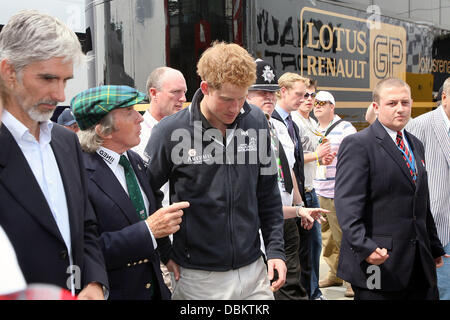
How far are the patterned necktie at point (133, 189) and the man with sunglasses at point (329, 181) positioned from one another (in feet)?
12.3

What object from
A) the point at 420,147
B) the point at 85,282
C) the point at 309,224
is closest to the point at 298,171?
the point at 309,224

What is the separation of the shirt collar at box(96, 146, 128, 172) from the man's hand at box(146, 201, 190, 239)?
0.30 metres

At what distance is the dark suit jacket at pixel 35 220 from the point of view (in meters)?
1.68

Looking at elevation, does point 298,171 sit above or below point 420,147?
below

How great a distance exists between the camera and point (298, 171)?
14.9 feet

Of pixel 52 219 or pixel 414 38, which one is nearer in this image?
pixel 52 219

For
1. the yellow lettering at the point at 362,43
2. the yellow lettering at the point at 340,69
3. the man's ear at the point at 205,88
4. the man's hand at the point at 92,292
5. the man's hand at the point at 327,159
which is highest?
the yellow lettering at the point at 362,43

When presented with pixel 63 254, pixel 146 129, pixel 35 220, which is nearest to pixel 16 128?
pixel 35 220

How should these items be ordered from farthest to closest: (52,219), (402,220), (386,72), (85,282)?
(386,72)
(402,220)
(85,282)
(52,219)

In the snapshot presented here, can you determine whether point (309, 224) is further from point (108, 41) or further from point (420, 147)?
point (108, 41)

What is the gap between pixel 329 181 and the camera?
592 cm

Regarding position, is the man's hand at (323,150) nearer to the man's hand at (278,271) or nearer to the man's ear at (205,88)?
the man's hand at (278,271)

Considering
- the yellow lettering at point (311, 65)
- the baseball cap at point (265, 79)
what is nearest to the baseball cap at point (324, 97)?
the yellow lettering at point (311, 65)

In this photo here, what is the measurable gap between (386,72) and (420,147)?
491 centimetres
